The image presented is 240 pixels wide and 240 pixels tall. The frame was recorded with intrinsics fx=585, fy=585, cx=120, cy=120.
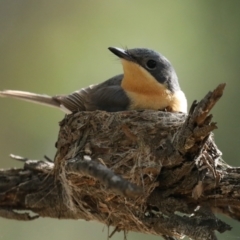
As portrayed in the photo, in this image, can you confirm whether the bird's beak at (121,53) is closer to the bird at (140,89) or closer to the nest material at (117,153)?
the bird at (140,89)

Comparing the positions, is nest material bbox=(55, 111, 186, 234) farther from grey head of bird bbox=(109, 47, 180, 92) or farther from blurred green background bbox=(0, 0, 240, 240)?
blurred green background bbox=(0, 0, 240, 240)

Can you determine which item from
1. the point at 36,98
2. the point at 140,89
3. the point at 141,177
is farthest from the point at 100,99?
the point at 141,177

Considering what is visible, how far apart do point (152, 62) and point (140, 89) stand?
355 millimetres

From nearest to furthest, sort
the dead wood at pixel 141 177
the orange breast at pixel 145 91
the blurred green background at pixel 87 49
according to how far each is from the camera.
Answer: the dead wood at pixel 141 177 < the orange breast at pixel 145 91 < the blurred green background at pixel 87 49

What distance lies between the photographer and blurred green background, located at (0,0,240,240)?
8039mm

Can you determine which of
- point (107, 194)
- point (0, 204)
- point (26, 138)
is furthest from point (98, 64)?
point (107, 194)

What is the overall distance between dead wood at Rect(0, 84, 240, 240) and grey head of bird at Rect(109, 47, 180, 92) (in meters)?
0.70

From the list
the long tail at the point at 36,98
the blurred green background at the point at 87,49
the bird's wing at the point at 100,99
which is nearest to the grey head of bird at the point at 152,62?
the bird's wing at the point at 100,99

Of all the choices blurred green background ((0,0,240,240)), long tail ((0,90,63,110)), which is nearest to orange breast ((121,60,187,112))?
long tail ((0,90,63,110))

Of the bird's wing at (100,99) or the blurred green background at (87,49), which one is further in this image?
the blurred green background at (87,49)

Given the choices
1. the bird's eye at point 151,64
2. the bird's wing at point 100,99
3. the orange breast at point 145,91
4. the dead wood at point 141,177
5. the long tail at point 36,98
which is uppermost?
the bird's eye at point 151,64

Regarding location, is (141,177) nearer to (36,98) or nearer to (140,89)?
(140,89)

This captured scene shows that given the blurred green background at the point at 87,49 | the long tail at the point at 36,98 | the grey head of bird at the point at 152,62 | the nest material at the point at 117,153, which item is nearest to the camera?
the nest material at the point at 117,153

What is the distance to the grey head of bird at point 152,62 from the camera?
5.86 meters
